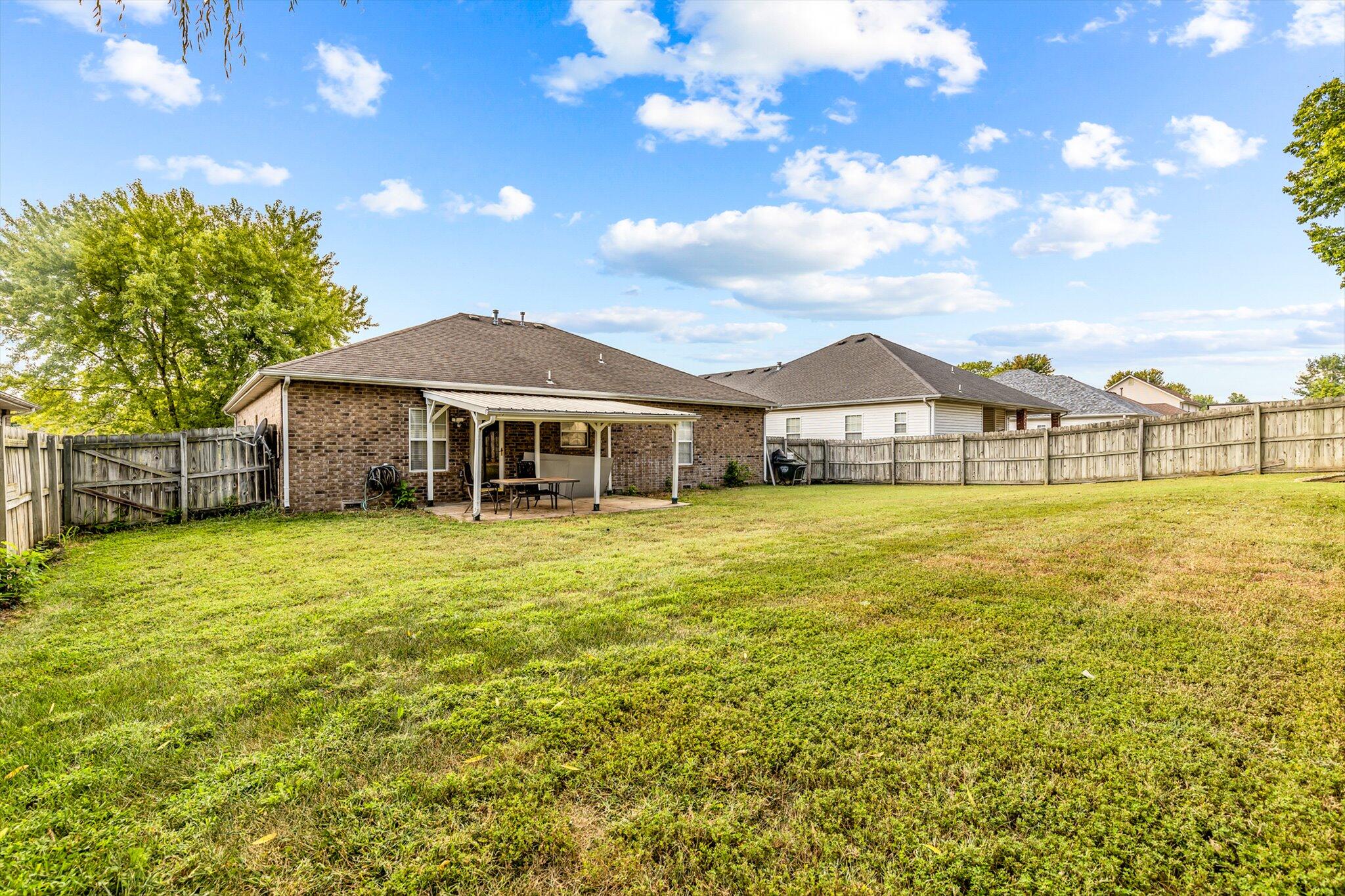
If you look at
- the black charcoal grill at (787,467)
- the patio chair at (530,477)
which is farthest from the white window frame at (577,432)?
the black charcoal grill at (787,467)

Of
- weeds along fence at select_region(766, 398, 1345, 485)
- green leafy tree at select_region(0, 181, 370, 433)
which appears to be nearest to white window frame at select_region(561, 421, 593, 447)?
weeds along fence at select_region(766, 398, 1345, 485)

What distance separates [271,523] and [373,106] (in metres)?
9.76

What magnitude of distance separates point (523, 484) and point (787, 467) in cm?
1053

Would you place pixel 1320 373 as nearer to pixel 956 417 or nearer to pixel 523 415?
pixel 956 417

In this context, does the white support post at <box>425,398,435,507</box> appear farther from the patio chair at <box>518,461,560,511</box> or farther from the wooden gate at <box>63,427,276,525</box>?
the wooden gate at <box>63,427,276,525</box>

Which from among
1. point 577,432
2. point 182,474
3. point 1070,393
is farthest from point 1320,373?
point 182,474

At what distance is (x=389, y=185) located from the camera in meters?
16.8

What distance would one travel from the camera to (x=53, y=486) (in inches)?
346

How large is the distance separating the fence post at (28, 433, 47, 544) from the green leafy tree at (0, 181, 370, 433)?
15.9 m

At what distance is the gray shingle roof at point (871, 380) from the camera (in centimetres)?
2169

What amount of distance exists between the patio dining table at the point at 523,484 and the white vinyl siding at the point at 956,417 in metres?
13.9

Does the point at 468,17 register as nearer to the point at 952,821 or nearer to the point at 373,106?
the point at 373,106

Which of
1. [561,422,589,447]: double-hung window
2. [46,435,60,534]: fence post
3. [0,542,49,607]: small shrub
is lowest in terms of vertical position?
[0,542,49,607]: small shrub

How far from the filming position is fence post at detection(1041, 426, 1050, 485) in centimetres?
1580
